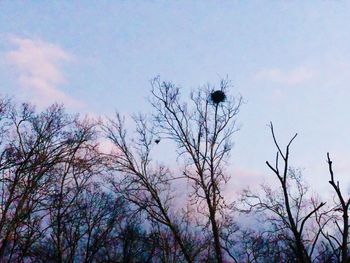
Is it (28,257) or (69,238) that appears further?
(69,238)

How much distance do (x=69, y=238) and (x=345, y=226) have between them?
1832cm

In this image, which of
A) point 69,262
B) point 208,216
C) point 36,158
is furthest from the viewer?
point 69,262

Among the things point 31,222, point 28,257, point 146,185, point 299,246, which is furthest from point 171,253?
point 299,246

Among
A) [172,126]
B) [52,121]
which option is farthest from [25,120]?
[172,126]

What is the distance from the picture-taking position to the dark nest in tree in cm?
1585

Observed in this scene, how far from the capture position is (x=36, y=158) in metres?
16.0

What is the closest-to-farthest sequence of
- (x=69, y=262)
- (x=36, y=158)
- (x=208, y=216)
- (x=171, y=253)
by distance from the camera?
1. (x=208, y=216)
2. (x=36, y=158)
3. (x=69, y=262)
4. (x=171, y=253)

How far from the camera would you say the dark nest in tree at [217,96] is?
52.0 feet

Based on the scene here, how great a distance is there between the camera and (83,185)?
69.0 ft

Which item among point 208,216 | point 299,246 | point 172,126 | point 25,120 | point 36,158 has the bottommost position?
point 299,246

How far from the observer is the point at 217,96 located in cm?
1593

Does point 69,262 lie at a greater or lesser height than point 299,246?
greater

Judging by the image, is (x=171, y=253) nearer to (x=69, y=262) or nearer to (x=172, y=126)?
(x=69, y=262)

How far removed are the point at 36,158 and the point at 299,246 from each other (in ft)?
38.6
